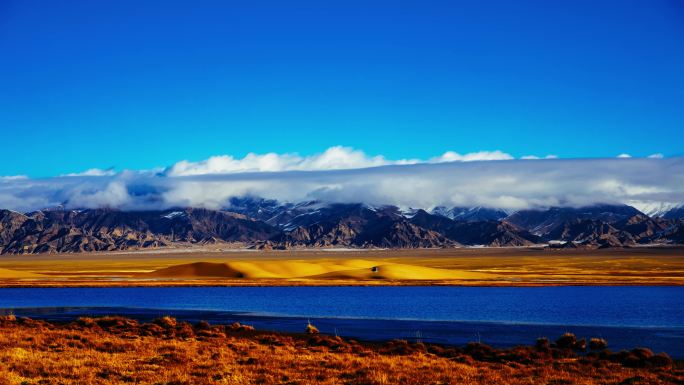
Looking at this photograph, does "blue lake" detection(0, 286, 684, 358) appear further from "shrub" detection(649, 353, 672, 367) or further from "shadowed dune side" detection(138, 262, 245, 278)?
"shadowed dune side" detection(138, 262, 245, 278)

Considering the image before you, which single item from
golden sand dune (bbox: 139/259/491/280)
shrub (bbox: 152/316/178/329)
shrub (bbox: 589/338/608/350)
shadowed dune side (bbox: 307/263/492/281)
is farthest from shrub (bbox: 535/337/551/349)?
golden sand dune (bbox: 139/259/491/280)

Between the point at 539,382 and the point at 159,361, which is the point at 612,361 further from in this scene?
the point at 159,361

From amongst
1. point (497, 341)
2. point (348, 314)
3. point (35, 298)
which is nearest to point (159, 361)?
point (497, 341)

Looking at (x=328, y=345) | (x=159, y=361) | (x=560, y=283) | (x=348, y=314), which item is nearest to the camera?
(x=159, y=361)

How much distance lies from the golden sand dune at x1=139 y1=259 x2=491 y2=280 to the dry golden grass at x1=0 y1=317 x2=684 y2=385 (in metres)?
76.7

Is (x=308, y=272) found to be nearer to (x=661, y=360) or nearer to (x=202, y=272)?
(x=202, y=272)

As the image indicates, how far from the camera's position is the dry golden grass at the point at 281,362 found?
29.0m

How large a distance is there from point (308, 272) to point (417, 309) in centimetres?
6795

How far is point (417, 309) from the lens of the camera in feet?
214

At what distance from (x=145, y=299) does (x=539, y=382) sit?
6025 centimetres

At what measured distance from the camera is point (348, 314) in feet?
199

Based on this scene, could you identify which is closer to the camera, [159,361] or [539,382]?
[539,382]

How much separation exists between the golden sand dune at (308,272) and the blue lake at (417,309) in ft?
78.6

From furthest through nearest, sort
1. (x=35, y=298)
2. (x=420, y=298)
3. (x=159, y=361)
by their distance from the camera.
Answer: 1. (x=35, y=298)
2. (x=420, y=298)
3. (x=159, y=361)
